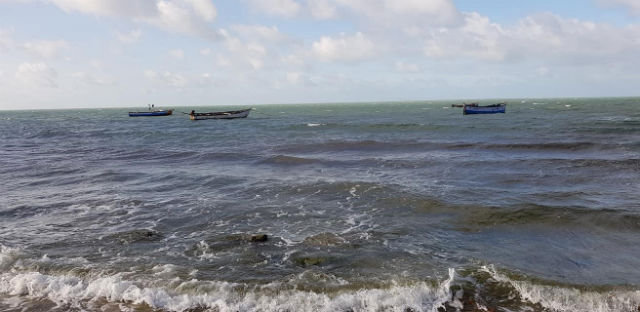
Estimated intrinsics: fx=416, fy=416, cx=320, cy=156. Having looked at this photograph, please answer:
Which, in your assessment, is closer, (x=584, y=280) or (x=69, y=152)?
(x=584, y=280)

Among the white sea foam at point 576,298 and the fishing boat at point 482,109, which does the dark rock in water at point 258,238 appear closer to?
the white sea foam at point 576,298

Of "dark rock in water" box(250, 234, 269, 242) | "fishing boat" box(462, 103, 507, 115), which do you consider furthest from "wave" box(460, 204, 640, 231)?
"fishing boat" box(462, 103, 507, 115)

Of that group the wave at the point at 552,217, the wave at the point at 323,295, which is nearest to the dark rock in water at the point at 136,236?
the wave at the point at 323,295

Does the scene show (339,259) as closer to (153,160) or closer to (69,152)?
(153,160)

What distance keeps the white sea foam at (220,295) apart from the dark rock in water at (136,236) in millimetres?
2610

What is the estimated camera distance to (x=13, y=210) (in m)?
14.4

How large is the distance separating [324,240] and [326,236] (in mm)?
314

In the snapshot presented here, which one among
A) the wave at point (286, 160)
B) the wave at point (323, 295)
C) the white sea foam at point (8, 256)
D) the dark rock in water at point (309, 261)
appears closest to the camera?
the wave at point (323, 295)

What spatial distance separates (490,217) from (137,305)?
33.7 ft

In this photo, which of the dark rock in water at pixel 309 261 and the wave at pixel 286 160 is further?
the wave at pixel 286 160

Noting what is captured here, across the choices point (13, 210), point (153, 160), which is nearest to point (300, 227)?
point (13, 210)

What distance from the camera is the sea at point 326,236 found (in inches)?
319

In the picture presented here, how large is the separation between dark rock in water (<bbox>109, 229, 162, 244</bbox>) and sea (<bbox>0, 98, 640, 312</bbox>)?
49 millimetres

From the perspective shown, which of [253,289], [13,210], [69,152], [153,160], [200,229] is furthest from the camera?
[69,152]
